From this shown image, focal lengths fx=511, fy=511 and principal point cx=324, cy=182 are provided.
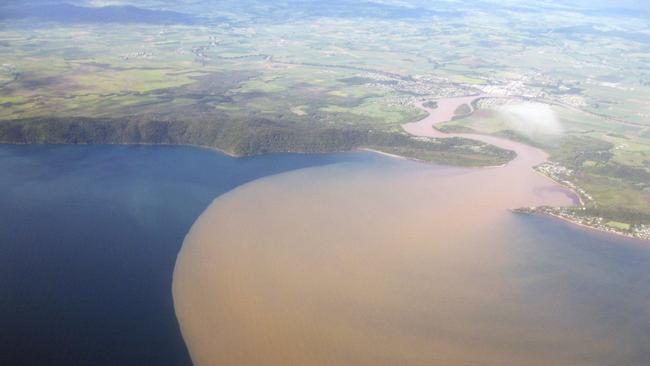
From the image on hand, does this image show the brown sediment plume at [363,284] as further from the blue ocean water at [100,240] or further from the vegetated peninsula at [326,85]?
the vegetated peninsula at [326,85]

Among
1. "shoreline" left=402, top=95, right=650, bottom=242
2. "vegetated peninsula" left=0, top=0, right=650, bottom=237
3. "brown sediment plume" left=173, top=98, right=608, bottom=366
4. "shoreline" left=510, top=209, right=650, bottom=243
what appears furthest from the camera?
"vegetated peninsula" left=0, top=0, right=650, bottom=237

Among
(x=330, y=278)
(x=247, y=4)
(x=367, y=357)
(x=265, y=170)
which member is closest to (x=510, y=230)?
(x=330, y=278)

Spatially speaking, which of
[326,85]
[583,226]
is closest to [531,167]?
[583,226]

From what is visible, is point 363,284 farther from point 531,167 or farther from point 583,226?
point 531,167

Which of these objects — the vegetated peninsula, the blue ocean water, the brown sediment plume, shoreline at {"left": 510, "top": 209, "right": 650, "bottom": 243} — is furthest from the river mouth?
the vegetated peninsula

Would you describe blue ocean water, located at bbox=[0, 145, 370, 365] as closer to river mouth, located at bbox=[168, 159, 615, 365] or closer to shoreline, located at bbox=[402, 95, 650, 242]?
river mouth, located at bbox=[168, 159, 615, 365]

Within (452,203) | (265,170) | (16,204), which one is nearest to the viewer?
(16,204)

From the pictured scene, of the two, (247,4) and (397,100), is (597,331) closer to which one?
(397,100)

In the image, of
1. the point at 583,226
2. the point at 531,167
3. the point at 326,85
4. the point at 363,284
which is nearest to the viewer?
the point at 363,284
